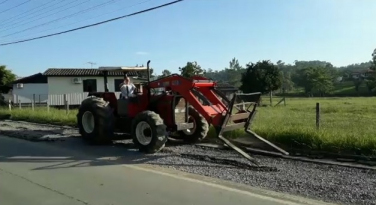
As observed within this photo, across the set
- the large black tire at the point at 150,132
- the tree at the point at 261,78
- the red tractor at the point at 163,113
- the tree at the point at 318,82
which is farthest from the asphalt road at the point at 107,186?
the tree at the point at 318,82

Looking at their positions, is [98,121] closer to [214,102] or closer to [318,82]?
[214,102]

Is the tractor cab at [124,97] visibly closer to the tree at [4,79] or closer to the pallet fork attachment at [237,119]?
the pallet fork attachment at [237,119]

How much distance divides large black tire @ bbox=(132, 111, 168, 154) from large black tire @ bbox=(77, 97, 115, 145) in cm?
162

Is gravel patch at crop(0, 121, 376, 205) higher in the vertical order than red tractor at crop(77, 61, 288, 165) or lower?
lower

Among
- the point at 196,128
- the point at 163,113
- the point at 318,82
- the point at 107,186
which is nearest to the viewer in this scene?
the point at 107,186

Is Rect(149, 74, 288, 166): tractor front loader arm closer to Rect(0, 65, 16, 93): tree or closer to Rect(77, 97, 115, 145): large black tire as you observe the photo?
Rect(77, 97, 115, 145): large black tire

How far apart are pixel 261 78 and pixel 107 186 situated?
40.5 metres

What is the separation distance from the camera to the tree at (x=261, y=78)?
4641 centimetres

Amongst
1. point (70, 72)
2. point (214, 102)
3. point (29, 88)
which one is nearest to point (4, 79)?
point (29, 88)

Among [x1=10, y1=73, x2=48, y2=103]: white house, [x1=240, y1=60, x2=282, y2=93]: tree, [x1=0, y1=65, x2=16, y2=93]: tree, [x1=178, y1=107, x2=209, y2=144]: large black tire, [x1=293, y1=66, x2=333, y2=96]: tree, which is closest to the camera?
[x1=178, y1=107, x2=209, y2=144]: large black tire

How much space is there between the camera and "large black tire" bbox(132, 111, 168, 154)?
1044 centimetres

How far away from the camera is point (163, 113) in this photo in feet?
39.1

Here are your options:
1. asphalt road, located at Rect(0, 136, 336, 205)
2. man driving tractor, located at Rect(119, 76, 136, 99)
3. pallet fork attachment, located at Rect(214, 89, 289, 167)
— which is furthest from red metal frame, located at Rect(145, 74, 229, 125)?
asphalt road, located at Rect(0, 136, 336, 205)

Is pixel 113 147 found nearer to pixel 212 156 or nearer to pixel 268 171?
pixel 212 156
